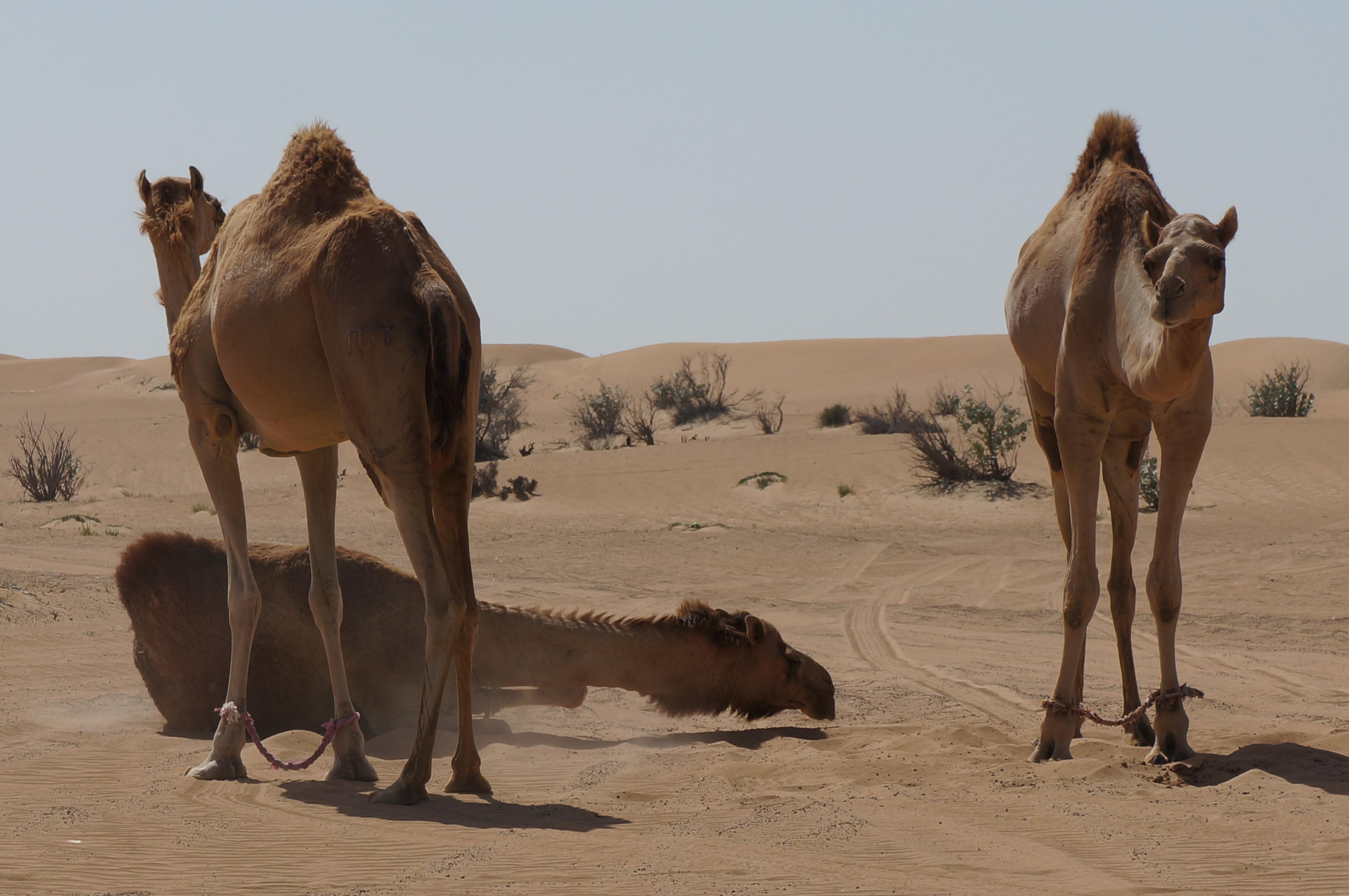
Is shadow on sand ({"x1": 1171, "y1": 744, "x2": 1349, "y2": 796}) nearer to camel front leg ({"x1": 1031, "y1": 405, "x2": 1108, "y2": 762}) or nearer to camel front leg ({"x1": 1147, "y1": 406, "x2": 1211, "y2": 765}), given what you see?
camel front leg ({"x1": 1147, "y1": 406, "x2": 1211, "y2": 765})

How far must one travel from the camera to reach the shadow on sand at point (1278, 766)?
5.51 meters

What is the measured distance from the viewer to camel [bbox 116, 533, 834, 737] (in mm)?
7016

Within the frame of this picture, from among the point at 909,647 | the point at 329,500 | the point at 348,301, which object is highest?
the point at 348,301

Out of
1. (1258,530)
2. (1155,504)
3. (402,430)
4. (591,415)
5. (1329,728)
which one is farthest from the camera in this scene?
(591,415)

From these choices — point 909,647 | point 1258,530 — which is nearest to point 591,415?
point 1258,530

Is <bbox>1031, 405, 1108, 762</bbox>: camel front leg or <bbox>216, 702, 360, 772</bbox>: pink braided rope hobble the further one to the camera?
<bbox>1031, 405, 1108, 762</bbox>: camel front leg

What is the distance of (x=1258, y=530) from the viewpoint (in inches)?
717

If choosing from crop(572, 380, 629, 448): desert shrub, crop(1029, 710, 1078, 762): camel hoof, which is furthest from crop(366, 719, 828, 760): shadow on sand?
crop(572, 380, 629, 448): desert shrub

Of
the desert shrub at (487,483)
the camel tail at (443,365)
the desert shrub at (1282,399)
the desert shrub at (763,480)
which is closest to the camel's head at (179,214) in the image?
the camel tail at (443,365)

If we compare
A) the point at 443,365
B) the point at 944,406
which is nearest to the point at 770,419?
the point at 944,406

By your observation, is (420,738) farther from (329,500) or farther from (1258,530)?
(1258,530)

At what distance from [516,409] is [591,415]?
383 cm

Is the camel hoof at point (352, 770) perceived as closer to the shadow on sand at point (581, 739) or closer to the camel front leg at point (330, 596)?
the camel front leg at point (330, 596)

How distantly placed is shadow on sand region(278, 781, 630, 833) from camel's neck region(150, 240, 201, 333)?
2817 mm
